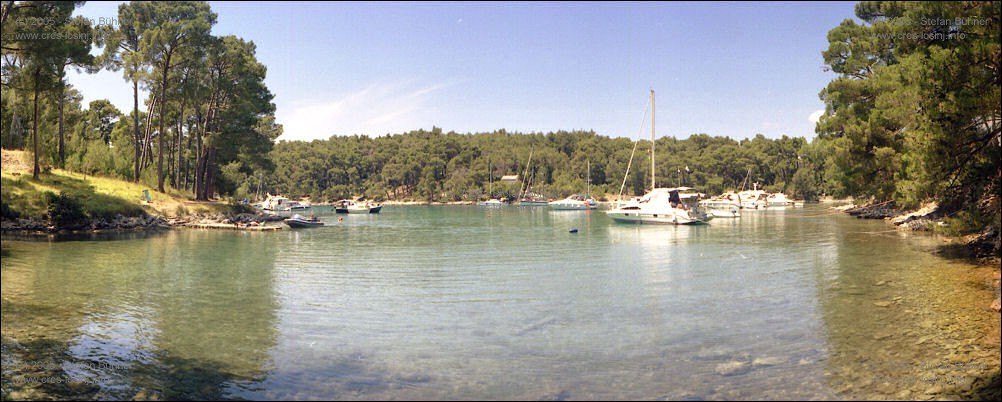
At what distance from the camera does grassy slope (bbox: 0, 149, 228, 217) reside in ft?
126

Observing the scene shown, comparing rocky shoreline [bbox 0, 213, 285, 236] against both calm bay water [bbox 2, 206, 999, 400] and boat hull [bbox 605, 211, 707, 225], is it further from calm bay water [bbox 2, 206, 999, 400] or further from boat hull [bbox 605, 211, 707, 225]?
boat hull [bbox 605, 211, 707, 225]

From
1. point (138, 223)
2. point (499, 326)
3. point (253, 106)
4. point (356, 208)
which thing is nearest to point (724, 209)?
point (356, 208)

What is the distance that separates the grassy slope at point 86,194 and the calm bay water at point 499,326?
11403mm

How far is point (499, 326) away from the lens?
1521cm

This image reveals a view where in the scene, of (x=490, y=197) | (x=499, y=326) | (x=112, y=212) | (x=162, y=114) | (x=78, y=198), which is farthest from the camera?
(x=490, y=197)

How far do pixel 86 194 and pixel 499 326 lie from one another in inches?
1533

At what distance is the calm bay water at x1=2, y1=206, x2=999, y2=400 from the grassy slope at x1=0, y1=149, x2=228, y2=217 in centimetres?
1140

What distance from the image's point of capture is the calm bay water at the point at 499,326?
10.4 m

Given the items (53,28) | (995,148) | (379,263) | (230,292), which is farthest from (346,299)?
(53,28)

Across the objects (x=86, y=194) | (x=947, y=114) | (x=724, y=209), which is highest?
(x=947, y=114)

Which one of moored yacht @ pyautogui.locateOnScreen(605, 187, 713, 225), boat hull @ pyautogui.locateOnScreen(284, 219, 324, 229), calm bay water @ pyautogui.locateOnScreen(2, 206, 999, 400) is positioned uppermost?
moored yacht @ pyautogui.locateOnScreen(605, 187, 713, 225)

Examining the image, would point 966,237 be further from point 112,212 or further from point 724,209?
point 724,209

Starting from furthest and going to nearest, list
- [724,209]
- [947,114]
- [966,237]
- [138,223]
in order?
[724,209], [138,223], [966,237], [947,114]

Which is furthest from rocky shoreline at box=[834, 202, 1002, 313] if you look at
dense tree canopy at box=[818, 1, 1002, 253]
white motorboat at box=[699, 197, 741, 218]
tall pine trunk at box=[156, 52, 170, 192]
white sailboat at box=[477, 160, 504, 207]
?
white sailboat at box=[477, 160, 504, 207]
